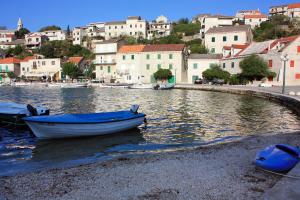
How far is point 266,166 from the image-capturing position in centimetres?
923

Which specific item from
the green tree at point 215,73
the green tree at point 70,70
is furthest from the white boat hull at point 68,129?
the green tree at point 70,70

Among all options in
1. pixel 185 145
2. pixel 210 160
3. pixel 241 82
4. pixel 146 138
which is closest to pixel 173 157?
pixel 210 160

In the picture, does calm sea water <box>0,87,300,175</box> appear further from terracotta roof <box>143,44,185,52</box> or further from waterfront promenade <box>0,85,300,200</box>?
terracotta roof <box>143,44,185,52</box>

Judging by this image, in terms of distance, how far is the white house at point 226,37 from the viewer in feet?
260

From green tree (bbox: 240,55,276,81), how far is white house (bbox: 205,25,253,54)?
2552 cm

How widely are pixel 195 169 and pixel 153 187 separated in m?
2.07

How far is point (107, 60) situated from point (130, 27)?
54132 millimetres

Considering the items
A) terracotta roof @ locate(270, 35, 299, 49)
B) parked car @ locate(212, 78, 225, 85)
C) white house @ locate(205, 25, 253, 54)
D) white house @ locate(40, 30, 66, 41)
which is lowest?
parked car @ locate(212, 78, 225, 85)

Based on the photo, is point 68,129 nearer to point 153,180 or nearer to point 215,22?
point 153,180

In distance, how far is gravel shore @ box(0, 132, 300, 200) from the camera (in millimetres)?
7613

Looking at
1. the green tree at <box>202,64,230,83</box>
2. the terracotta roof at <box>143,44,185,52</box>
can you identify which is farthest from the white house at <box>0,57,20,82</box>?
the green tree at <box>202,64,230,83</box>

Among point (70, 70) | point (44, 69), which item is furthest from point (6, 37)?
point (70, 70)

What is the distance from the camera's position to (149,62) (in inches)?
3024

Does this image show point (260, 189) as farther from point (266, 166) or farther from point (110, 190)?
point (110, 190)
